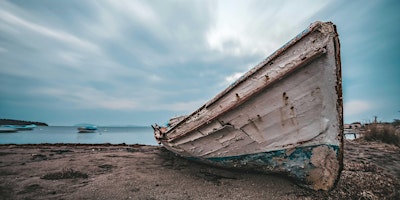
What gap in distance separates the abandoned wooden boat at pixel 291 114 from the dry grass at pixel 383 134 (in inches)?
344

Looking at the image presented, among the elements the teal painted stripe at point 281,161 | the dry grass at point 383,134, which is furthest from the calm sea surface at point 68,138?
the teal painted stripe at point 281,161

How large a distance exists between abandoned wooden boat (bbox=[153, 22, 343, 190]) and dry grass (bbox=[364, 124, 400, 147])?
8.74 metres

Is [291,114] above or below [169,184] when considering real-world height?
above

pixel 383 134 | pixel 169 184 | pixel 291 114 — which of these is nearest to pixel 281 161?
pixel 291 114

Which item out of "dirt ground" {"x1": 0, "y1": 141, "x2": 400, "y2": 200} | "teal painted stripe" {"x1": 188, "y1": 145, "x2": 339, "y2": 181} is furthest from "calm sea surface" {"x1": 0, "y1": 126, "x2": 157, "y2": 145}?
"teal painted stripe" {"x1": 188, "y1": 145, "x2": 339, "y2": 181}

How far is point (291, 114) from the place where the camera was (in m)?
2.59

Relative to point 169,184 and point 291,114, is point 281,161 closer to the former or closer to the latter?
point 291,114

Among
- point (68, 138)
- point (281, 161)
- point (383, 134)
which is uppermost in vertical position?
point (383, 134)

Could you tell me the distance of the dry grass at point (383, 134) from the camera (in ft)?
27.8

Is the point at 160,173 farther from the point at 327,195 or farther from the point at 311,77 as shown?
the point at 311,77

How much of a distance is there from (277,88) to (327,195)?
1.66 metres

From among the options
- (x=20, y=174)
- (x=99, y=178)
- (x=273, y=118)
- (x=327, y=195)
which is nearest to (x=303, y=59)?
(x=273, y=118)

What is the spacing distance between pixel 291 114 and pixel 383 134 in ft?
31.7

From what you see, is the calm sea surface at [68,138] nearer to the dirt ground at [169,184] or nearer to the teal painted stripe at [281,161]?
the dirt ground at [169,184]
